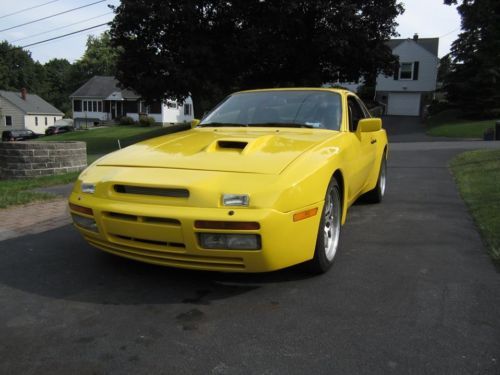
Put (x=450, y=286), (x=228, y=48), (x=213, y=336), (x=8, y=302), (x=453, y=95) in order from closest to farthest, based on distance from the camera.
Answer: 1. (x=213, y=336)
2. (x=8, y=302)
3. (x=450, y=286)
4. (x=228, y=48)
5. (x=453, y=95)

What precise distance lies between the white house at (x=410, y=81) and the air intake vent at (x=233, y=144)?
133 feet

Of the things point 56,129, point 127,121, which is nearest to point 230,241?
point 127,121

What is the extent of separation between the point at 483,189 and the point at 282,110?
12.5 ft

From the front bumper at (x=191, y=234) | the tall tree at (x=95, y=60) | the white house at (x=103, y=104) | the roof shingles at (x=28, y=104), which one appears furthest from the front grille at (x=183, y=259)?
the tall tree at (x=95, y=60)

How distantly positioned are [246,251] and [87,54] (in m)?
94.9

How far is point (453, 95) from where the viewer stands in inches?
1177

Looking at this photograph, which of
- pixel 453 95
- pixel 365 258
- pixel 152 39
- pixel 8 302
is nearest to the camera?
pixel 8 302

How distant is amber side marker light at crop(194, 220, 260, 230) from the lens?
2.90 m

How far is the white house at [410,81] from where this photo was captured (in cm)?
4141

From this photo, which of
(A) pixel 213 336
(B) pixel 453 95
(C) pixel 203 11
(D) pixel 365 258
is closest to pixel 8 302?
(A) pixel 213 336

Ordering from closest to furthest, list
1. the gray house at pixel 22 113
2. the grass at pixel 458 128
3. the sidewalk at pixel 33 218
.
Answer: the sidewalk at pixel 33 218 → the grass at pixel 458 128 → the gray house at pixel 22 113

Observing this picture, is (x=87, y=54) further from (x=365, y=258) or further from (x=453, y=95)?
(x=365, y=258)

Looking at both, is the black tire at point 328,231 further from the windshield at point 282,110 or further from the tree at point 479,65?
the tree at point 479,65

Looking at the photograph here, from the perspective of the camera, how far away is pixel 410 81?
41.6 metres
